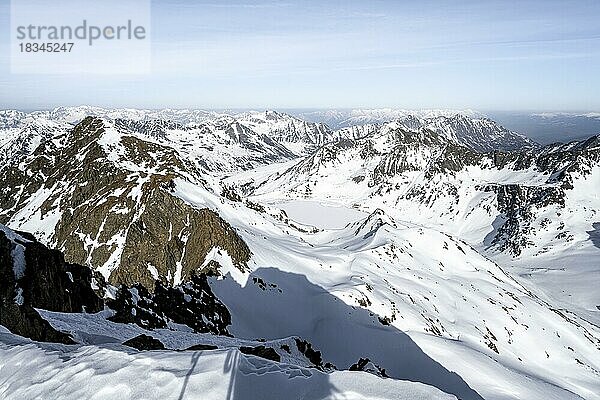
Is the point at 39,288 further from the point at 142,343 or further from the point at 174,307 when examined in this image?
the point at 174,307

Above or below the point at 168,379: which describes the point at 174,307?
below

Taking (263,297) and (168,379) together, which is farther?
(263,297)

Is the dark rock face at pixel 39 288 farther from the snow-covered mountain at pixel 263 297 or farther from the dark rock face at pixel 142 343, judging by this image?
the dark rock face at pixel 142 343

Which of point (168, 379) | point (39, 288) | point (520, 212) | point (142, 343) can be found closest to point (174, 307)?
point (39, 288)

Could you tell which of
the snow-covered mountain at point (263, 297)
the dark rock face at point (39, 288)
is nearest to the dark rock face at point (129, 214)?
the snow-covered mountain at point (263, 297)

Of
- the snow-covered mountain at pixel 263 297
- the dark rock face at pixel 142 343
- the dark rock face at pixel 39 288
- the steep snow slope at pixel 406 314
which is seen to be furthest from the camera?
the steep snow slope at pixel 406 314

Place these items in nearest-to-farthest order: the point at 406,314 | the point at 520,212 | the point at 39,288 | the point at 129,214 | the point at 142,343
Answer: the point at 142,343 → the point at 39,288 → the point at 406,314 → the point at 129,214 → the point at 520,212

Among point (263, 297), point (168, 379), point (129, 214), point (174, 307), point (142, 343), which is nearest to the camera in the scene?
point (168, 379)
